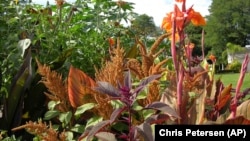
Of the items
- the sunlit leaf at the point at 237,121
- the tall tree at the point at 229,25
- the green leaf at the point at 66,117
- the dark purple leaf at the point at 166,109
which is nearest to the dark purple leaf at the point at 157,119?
the dark purple leaf at the point at 166,109

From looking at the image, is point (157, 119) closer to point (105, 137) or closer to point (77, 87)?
point (105, 137)

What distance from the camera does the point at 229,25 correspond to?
56.8 meters

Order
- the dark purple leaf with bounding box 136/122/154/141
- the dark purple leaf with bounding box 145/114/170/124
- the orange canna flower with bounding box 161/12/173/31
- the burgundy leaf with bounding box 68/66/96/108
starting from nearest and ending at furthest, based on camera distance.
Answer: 1. the dark purple leaf with bounding box 136/122/154/141
2. the dark purple leaf with bounding box 145/114/170/124
3. the orange canna flower with bounding box 161/12/173/31
4. the burgundy leaf with bounding box 68/66/96/108

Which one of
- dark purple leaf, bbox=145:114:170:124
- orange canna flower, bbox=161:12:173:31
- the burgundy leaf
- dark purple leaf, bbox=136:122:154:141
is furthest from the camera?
the burgundy leaf

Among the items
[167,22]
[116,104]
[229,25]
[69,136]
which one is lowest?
[229,25]

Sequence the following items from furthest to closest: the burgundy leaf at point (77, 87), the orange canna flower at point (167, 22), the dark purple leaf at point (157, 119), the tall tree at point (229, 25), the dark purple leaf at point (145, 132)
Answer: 1. the tall tree at point (229, 25)
2. the burgundy leaf at point (77, 87)
3. the orange canna flower at point (167, 22)
4. the dark purple leaf at point (157, 119)
5. the dark purple leaf at point (145, 132)

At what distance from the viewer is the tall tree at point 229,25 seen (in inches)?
2166

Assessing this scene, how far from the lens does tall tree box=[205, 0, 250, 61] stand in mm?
55028

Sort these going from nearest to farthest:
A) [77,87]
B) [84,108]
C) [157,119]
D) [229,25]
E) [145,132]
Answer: [145,132], [157,119], [84,108], [77,87], [229,25]

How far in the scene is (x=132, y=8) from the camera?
283 centimetres

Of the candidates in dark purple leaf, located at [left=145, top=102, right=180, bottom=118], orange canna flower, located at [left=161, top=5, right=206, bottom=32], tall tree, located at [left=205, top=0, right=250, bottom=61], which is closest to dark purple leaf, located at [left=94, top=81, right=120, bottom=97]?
dark purple leaf, located at [left=145, top=102, right=180, bottom=118]

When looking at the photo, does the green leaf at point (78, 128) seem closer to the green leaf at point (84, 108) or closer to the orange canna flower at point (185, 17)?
the green leaf at point (84, 108)

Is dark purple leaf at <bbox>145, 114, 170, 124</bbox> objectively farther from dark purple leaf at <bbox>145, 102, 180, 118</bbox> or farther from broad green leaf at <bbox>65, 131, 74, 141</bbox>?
broad green leaf at <bbox>65, 131, 74, 141</bbox>

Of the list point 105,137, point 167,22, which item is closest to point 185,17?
point 167,22
